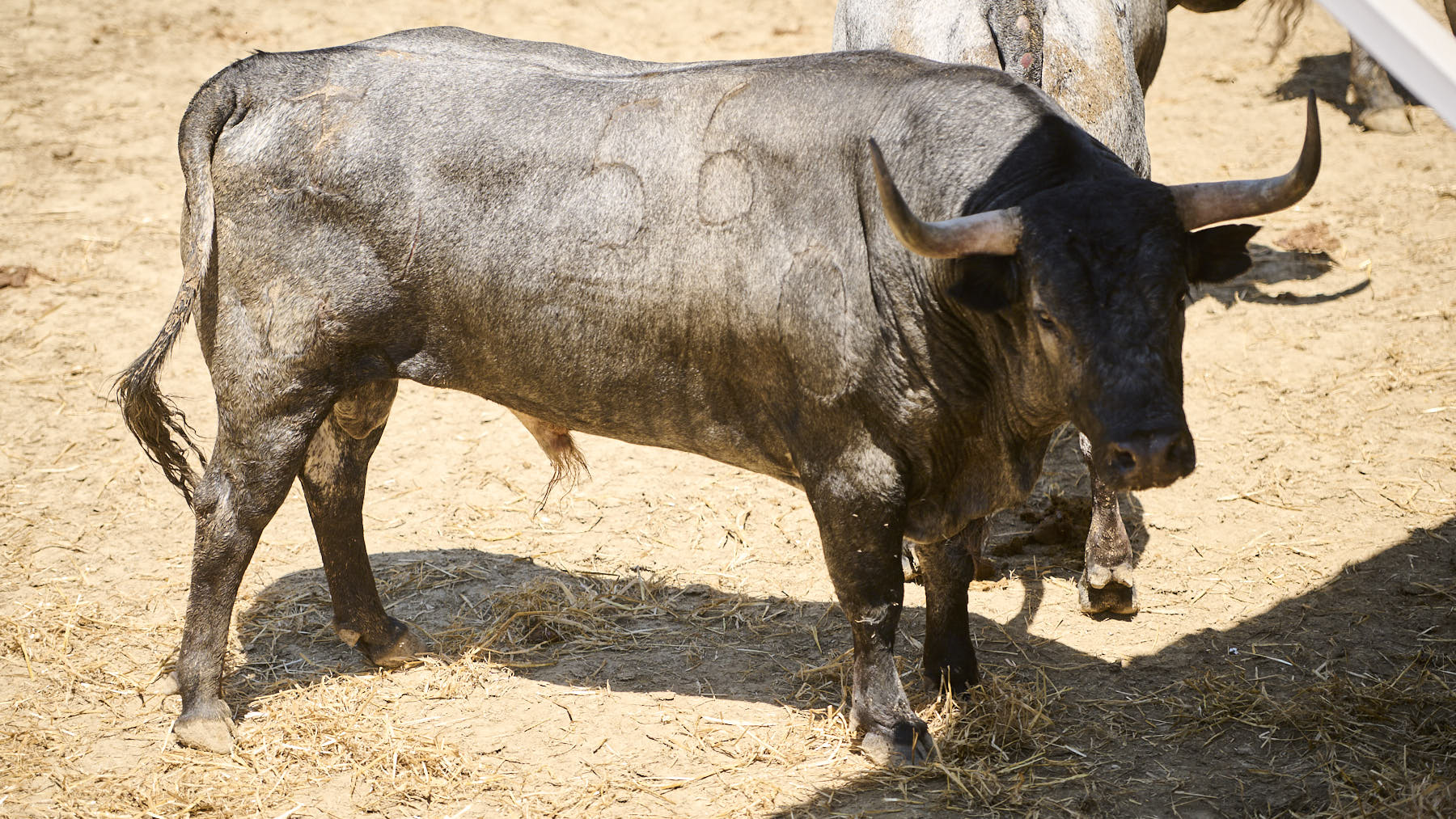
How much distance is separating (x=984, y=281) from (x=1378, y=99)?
27.8 feet

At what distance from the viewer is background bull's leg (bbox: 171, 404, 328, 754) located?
13.4 ft

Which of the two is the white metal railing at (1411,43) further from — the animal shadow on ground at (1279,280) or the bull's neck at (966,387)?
the animal shadow on ground at (1279,280)

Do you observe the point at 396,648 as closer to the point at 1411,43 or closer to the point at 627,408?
the point at 627,408

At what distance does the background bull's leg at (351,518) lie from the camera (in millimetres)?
4465

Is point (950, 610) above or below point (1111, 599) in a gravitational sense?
above

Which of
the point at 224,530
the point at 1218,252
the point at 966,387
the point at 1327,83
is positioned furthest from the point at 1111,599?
the point at 1327,83

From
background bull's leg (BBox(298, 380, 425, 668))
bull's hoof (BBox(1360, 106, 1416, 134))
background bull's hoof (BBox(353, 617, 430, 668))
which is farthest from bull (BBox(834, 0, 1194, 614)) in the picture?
bull's hoof (BBox(1360, 106, 1416, 134))

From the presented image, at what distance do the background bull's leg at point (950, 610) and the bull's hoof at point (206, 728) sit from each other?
2502mm

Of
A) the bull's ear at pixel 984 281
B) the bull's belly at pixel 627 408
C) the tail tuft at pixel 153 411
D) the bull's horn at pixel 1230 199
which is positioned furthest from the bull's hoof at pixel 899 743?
the tail tuft at pixel 153 411

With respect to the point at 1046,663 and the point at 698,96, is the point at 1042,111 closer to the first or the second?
the point at 698,96

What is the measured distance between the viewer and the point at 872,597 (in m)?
3.79

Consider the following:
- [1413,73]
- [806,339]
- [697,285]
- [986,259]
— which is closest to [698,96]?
[697,285]

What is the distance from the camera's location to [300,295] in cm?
393

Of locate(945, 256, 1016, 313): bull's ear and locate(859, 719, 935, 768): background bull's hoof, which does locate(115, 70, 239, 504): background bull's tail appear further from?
locate(859, 719, 935, 768): background bull's hoof
